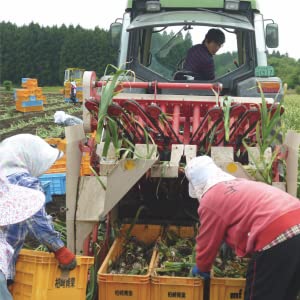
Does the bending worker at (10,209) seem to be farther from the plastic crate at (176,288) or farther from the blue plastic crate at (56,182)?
the blue plastic crate at (56,182)

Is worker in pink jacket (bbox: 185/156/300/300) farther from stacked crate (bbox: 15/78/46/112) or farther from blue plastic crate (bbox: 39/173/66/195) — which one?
stacked crate (bbox: 15/78/46/112)

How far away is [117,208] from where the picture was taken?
196 inches

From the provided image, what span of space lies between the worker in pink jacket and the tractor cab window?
3117 millimetres

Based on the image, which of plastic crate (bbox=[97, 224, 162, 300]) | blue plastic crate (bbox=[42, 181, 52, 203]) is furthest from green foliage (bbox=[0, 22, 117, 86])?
plastic crate (bbox=[97, 224, 162, 300])

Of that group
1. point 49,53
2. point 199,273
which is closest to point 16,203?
point 199,273

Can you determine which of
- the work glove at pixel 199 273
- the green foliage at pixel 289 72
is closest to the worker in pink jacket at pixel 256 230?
the work glove at pixel 199 273

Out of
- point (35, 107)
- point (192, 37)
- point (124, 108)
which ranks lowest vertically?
point (35, 107)

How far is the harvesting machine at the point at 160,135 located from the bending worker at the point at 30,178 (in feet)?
1.71

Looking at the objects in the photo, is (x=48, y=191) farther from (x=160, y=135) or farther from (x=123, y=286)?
(x=123, y=286)

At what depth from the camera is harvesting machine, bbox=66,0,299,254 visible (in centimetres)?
411

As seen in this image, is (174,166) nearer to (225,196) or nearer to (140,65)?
(225,196)

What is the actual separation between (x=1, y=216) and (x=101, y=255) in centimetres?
173

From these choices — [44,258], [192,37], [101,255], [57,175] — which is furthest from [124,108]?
[57,175]

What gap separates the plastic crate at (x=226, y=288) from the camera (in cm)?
360
